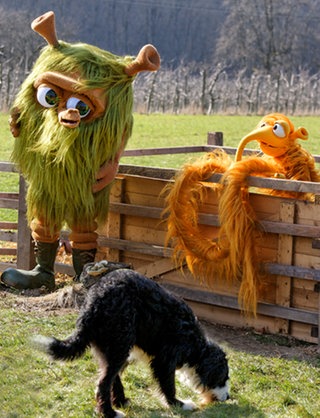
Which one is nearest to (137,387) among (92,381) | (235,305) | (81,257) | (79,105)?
(92,381)

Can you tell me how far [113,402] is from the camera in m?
4.99

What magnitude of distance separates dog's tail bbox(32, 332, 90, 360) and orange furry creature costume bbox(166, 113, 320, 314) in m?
Result: 2.03

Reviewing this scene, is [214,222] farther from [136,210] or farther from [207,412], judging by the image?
[207,412]

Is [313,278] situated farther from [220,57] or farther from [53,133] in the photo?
[220,57]

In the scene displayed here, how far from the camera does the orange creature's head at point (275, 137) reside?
6.85 m

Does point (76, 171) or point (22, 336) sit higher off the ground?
point (76, 171)

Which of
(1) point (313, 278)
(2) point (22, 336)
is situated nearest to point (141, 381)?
(2) point (22, 336)

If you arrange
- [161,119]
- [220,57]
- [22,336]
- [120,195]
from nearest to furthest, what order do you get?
[22,336] < [120,195] < [161,119] < [220,57]

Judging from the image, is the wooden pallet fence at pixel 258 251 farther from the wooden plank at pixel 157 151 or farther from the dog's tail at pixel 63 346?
the dog's tail at pixel 63 346

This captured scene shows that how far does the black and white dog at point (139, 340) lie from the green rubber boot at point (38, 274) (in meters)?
2.38

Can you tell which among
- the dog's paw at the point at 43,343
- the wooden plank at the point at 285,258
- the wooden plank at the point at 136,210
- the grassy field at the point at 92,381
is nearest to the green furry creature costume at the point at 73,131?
the wooden plank at the point at 136,210

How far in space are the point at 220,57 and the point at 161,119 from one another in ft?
164

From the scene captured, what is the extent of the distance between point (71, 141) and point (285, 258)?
73.8 inches

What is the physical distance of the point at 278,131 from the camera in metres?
6.83
